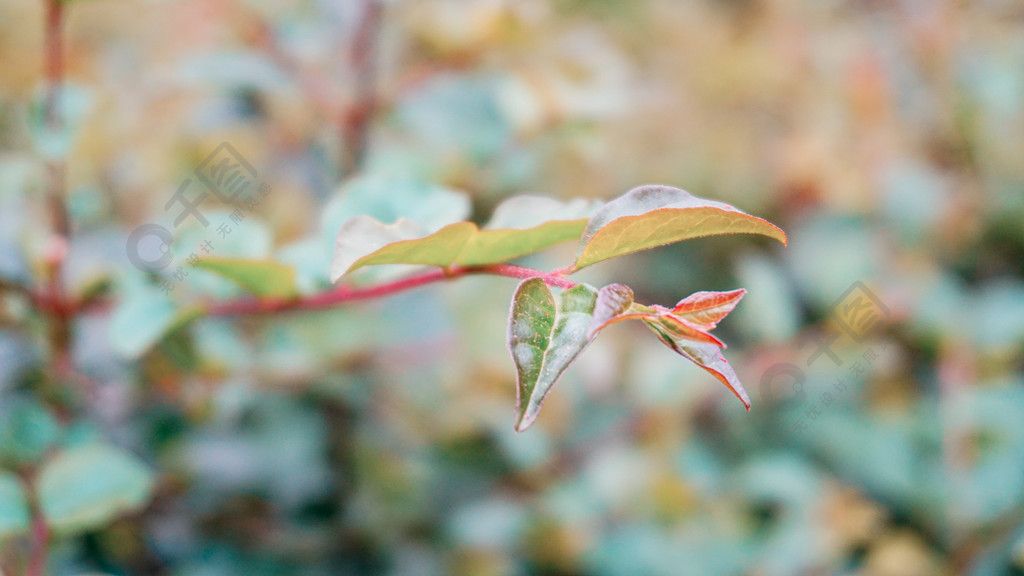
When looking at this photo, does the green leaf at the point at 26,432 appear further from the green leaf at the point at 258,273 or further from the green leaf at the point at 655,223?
the green leaf at the point at 655,223

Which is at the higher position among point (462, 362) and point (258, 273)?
point (258, 273)

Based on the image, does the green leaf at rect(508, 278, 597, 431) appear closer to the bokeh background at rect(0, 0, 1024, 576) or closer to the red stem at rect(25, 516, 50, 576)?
the bokeh background at rect(0, 0, 1024, 576)
